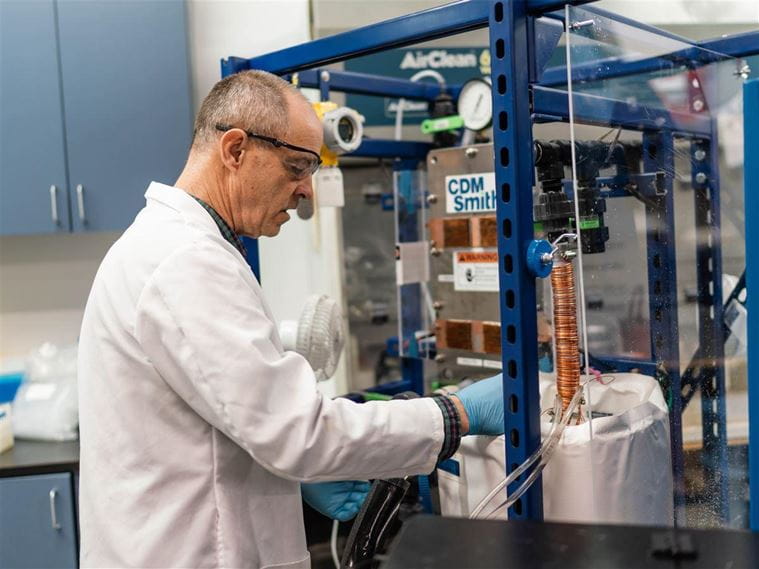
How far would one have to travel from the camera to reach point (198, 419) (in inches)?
45.1

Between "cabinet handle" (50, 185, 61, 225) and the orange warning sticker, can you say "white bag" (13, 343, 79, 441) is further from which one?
the orange warning sticker

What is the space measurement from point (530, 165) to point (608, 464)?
1.62ft

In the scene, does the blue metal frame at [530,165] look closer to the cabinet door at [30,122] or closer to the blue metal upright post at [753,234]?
the blue metal upright post at [753,234]

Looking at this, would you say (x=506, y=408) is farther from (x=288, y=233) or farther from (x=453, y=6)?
(x=288, y=233)

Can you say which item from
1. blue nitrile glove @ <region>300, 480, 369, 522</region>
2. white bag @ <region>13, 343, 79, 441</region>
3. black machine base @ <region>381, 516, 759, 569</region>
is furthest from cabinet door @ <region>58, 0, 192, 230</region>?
black machine base @ <region>381, 516, 759, 569</region>

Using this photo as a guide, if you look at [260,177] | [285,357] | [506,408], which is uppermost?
[260,177]

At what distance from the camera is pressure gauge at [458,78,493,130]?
2.13 m

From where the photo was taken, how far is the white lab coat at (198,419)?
3.45 feet

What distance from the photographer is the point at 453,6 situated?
1233mm

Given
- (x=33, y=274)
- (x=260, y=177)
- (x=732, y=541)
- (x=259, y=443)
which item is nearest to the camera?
(x=732, y=541)

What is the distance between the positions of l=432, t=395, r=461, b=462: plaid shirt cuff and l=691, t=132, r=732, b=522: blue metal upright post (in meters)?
0.60

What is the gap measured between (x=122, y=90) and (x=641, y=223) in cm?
184

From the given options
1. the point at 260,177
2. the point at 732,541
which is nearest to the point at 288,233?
the point at 260,177

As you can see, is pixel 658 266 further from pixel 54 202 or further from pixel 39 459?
pixel 54 202
